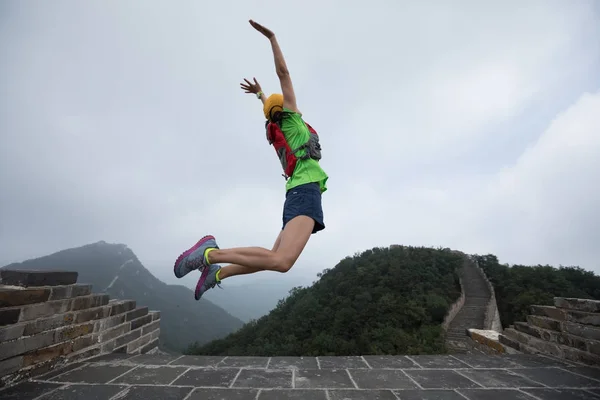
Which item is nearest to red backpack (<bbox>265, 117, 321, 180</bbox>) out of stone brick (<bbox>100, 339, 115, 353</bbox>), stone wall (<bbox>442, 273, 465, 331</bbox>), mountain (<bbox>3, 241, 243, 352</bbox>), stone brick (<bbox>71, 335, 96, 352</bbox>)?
stone brick (<bbox>71, 335, 96, 352</bbox>)

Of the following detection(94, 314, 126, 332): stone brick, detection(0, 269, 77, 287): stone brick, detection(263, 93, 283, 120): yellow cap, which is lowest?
detection(94, 314, 126, 332): stone brick

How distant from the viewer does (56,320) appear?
2.59 metres

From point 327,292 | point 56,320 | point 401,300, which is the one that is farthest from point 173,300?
point 56,320

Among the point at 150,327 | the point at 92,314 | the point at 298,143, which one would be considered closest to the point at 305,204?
the point at 298,143

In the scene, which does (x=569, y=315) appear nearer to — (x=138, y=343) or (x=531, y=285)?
(x=138, y=343)

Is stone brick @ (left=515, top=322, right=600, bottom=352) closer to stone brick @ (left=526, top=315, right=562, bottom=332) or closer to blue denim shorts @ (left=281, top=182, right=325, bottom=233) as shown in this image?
stone brick @ (left=526, top=315, right=562, bottom=332)

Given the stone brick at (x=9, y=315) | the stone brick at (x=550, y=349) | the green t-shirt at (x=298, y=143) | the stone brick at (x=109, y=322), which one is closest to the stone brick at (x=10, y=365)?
the stone brick at (x=9, y=315)

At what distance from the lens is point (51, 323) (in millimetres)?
2535

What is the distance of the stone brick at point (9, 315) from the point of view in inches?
83.3

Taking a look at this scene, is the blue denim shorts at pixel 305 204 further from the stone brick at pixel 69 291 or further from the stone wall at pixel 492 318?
the stone wall at pixel 492 318

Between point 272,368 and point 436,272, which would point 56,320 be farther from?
point 436,272

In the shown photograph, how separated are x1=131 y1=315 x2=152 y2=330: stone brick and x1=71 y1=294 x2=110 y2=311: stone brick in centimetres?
57

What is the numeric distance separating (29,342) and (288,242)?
230cm

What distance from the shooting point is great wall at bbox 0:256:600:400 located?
2084 mm
